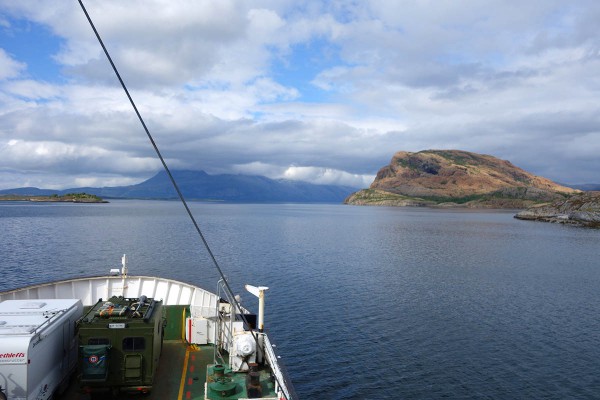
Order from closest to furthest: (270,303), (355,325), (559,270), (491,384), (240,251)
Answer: (491,384) → (355,325) → (270,303) → (559,270) → (240,251)

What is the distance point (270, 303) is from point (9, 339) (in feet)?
119

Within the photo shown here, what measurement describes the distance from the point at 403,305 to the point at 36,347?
137ft

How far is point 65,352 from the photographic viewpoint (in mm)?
14961

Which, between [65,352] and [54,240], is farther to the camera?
[54,240]

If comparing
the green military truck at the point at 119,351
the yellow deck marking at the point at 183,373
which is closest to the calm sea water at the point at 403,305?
the yellow deck marking at the point at 183,373

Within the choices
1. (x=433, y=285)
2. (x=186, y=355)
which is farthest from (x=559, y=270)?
(x=186, y=355)

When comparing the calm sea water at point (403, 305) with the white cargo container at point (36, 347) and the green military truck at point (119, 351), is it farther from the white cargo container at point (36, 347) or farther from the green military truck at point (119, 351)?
the white cargo container at point (36, 347)

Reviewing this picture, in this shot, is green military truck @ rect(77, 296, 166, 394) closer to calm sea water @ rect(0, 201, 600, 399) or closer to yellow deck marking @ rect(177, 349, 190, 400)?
yellow deck marking @ rect(177, 349, 190, 400)

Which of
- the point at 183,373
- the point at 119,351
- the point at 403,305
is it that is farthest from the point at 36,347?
the point at 403,305

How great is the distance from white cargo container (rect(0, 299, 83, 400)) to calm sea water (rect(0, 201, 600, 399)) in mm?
16507

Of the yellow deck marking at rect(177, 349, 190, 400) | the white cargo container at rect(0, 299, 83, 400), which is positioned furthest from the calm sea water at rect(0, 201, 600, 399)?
the white cargo container at rect(0, 299, 83, 400)

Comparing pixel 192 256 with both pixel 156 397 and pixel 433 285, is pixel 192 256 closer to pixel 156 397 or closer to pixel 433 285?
pixel 433 285

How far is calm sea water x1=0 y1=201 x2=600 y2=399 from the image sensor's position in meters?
29.4

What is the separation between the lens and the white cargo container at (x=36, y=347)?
1144 cm
